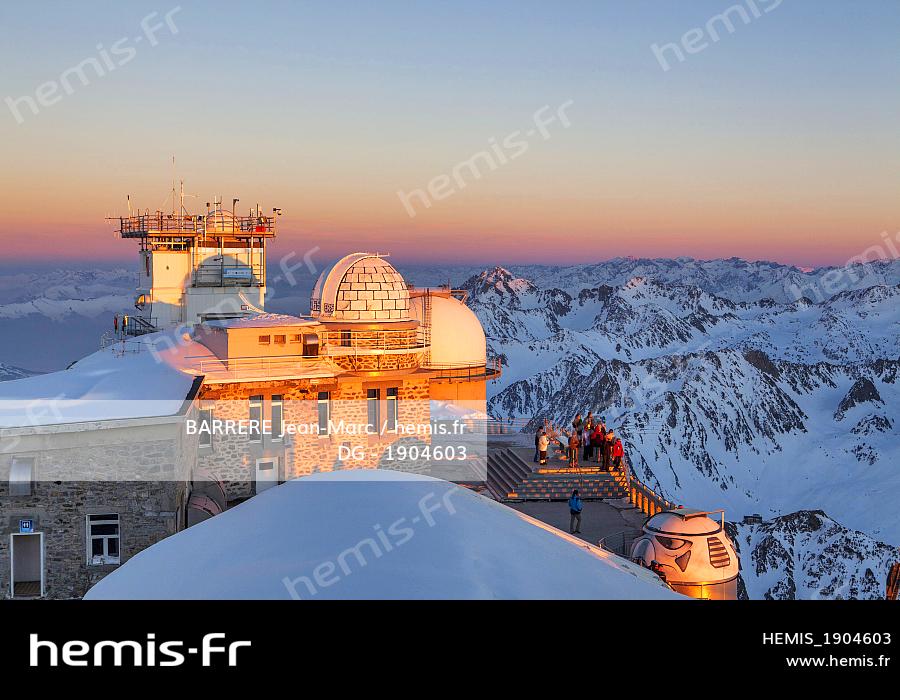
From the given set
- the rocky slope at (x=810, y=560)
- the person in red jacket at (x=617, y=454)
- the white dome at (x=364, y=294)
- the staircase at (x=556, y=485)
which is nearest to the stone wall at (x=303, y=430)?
the white dome at (x=364, y=294)

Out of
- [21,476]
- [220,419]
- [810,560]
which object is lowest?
[810,560]

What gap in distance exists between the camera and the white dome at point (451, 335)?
133ft

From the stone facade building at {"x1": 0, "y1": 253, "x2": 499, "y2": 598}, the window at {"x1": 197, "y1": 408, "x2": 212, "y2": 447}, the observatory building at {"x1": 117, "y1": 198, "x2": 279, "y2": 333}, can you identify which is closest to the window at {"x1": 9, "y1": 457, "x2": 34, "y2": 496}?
the stone facade building at {"x1": 0, "y1": 253, "x2": 499, "y2": 598}

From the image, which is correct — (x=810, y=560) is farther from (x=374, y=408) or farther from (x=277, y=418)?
(x=277, y=418)

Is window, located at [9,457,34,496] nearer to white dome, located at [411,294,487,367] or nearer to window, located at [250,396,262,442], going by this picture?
window, located at [250,396,262,442]

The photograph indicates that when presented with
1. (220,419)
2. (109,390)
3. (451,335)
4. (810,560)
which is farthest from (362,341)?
(810,560)

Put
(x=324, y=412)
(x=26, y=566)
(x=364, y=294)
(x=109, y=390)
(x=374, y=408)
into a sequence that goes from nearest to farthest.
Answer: (x=26, y=566)
(x=109, y=390)
(x=324, y=412)
(x=374, y=408)
(x=364, y=294)

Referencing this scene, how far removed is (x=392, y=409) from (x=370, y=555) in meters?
21.3
